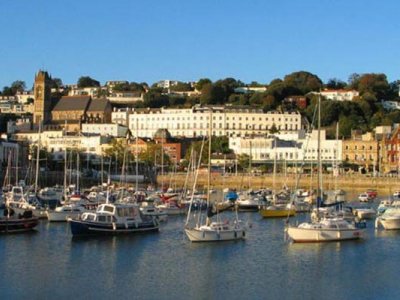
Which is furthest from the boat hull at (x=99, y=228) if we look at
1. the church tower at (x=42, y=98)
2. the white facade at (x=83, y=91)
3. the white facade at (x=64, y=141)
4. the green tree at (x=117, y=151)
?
the white facade at (x=83, y=91)

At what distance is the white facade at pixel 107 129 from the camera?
116750 mm

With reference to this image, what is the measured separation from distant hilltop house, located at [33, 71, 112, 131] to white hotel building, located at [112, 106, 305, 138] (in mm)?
6860

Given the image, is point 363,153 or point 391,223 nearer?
point 391,223

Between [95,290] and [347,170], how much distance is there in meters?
72.5

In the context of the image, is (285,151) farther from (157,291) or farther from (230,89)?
(157,291)

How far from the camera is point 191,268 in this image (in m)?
26.6

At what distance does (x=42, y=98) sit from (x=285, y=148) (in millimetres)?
48240

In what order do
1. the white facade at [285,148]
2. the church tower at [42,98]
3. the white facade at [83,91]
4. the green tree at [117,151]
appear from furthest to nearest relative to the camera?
the white facade at [83,91], the church tower at [42,98], the white facade at [285,148], the green tree at [117,151]

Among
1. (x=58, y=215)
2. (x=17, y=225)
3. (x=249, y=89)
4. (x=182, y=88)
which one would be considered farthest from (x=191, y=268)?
(x=182, y=88)

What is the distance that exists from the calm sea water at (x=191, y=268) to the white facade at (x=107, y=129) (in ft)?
268

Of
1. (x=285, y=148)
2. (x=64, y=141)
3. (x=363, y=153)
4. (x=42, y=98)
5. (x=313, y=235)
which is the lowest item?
(x=313, y=235)

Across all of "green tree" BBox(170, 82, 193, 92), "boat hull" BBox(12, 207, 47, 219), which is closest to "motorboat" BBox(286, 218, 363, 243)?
"boat hull" BBox(12, 207, 47, 219)

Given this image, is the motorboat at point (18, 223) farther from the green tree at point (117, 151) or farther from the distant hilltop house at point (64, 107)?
the distant hilltop house at point (64, 107)

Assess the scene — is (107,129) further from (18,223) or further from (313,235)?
(313,235)
